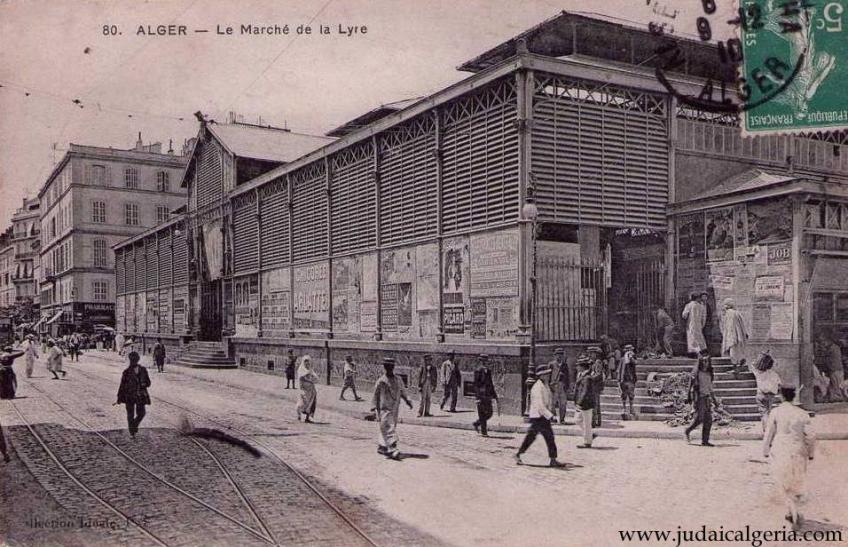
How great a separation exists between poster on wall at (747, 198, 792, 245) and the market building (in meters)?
0.09

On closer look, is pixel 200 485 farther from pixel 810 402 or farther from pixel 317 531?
pixel 810 402

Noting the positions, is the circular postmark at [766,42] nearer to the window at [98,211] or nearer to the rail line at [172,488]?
the rail line at [172,488]

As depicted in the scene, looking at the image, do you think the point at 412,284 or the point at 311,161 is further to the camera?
the point at 311,161

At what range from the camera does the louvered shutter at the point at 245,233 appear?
28641 millimetres

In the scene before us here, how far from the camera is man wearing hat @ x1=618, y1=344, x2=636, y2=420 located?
13906 millimetres

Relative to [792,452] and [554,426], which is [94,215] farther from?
[792,452]

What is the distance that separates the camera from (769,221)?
14750 mm

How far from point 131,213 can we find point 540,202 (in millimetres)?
36309

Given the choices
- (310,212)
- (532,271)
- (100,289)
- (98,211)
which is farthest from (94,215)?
(532,271)

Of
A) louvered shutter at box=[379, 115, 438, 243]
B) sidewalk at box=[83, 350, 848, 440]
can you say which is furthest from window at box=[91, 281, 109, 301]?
louvered shutter at box=[379, 115, 438, 243]

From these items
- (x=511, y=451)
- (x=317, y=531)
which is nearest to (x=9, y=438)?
(x=317, y=531)

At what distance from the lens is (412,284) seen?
18891 mm

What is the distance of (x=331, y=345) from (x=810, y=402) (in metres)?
13.6

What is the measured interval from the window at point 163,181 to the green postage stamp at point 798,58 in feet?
134
